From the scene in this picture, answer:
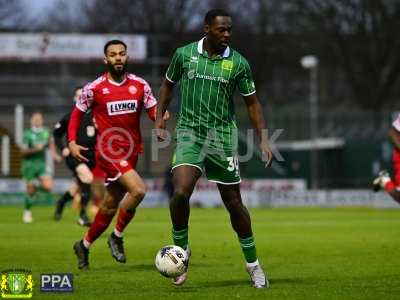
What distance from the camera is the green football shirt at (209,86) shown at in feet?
35.7

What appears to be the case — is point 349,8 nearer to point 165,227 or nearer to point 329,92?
point 329,92

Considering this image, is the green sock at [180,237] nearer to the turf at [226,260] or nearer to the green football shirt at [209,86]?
the turf at [226,260]

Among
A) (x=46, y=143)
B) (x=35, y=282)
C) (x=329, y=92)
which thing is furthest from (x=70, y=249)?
(x=329, y=92)

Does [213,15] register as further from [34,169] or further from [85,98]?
[34,169]

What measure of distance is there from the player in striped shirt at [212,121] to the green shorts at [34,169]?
15.5 metres

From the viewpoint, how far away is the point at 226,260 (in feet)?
46.3

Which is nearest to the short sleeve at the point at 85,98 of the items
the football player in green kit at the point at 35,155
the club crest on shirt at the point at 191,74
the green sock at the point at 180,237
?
the club crest on shirt at the point at 191,74

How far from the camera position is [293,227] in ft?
73.6

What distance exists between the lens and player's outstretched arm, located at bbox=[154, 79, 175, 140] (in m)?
11.1

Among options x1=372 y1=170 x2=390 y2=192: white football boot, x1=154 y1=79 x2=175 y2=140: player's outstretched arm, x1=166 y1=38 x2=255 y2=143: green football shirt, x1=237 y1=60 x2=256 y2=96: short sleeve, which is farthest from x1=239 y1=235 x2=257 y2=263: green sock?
x1=372 y1=170 x2=390 y2=192: white football boot

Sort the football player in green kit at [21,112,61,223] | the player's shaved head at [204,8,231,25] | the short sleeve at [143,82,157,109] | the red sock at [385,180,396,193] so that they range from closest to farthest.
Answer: the player's shaved head at [204,8,231,25], the short sleeve at [143,82,157,109], the red sock at [385,180,396,193], the football player in green kit at [21,112,61,223]

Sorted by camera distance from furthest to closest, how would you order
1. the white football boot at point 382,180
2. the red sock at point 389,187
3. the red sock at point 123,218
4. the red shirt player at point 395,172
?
the white football boot at point 382,180 → the red sock at point 389,187 → the red shirt player at point 395,172 → the red sock at point 123,218

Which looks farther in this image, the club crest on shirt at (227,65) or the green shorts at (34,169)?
the green shorts at (34,169)

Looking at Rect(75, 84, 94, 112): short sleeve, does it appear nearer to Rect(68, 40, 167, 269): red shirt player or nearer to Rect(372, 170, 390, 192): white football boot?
Rect(68, 40, 167, 269): red shirt player
